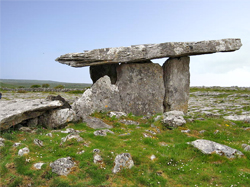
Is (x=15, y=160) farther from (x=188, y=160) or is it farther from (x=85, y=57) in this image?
(x=85, y=57)

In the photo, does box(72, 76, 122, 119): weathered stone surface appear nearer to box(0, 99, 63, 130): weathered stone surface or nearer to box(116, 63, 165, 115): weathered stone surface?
box(116, 63, 165, 115): weathered stone surface

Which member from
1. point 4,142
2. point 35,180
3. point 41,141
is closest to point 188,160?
point 35,180

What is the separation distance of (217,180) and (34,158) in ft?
19.6

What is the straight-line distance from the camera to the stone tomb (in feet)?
47.1

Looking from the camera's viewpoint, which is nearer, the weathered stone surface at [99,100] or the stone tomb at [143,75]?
the weathered stone surface at [99,100]

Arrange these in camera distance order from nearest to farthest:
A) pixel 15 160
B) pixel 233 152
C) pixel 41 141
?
pixel 15 160, pixel 233 152, pixel 41 141

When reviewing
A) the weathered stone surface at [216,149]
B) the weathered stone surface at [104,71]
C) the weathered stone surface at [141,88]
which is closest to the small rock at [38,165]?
the weathered stone surface at [216,149]

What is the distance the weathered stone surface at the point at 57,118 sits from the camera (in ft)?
39.7

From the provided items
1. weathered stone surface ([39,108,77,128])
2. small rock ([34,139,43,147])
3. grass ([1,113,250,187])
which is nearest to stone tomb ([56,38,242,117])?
weathered stone surface ([39,108,77,128])

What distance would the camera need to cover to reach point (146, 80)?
15453mm

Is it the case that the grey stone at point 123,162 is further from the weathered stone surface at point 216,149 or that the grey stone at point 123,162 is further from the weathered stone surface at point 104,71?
the weathered stone surface at point 104,71

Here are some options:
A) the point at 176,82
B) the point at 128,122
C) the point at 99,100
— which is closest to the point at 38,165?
the point at 128,122

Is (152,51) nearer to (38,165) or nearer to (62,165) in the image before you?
(62,165)

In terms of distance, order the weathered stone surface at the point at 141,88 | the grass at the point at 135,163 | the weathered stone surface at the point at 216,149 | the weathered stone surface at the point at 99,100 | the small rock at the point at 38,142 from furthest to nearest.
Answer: the weathered stone surface at the point at 141,88
the weathered stone surface at the point at 99,100
the small rock at the point at 38,142
the weathered stone surface at the point at 216,149
the grass at the point at 135,163
